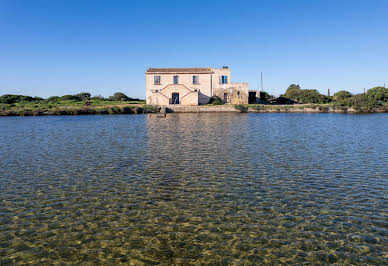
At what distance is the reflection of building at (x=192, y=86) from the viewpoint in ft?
227

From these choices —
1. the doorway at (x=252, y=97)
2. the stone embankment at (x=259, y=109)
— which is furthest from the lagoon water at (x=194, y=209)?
the doorway at (x=252, y=97)

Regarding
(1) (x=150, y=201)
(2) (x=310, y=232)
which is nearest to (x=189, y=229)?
(1) (x=150, y=201)

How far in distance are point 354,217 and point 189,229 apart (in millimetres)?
5094

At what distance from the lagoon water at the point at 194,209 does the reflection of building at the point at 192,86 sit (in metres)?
52.2

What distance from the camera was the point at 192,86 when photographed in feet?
239

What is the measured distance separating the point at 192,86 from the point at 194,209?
213ft

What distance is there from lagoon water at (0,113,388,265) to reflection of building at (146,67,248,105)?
52202 mm

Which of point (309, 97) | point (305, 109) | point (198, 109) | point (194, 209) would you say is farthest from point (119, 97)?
point (194, 209)

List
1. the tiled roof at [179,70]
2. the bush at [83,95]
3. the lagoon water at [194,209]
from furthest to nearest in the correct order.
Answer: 1. the bush at [83,95]
2. the tiled roof at [179,70]
3. the lagoon water at [194,209]

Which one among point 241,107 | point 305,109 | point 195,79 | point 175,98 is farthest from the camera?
point 195,79

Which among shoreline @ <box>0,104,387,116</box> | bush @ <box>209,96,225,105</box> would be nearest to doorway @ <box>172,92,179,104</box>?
shoreline @ <box>0,104,387,116</box>

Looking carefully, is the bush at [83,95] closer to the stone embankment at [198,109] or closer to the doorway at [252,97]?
the stone embankment at [198,109]

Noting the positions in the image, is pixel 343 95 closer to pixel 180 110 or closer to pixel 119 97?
pixel 180 110

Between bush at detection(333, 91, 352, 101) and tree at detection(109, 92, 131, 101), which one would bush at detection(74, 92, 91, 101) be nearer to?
tree at detection(109, 92, 131, 101)
